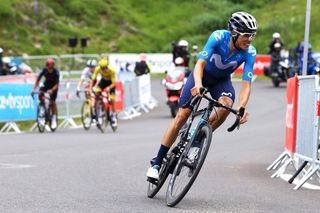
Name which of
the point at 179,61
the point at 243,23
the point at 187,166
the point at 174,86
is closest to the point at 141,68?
the point at 179,61

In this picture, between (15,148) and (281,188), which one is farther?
(15,148)

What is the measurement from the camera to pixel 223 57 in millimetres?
8938

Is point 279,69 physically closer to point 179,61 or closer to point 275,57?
point 275,57

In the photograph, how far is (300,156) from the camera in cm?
1101

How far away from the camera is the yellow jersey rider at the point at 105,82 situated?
2109 cm

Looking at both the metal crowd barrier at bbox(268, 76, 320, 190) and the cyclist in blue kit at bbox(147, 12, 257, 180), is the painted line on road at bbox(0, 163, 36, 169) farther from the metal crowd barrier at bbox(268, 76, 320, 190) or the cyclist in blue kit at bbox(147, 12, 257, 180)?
the cyclist in blue kit at bbox(147, 12, 257, 180)

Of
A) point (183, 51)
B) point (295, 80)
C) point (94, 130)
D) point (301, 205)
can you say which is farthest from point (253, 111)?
point (301, 205)

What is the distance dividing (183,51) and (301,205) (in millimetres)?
18695

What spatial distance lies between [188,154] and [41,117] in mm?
13770

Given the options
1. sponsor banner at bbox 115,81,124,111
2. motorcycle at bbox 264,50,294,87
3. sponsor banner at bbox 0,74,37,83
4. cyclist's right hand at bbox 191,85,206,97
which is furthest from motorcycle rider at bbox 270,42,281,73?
cyclist's right hand at bbox 191,85,206,97

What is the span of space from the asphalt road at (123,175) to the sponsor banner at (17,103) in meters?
1.60

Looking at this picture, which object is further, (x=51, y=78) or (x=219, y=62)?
(x=51, y=78)

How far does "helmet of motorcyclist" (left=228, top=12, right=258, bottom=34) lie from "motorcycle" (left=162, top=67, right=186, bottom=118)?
16.7 meters

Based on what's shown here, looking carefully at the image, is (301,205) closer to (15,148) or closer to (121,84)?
(15,148)
